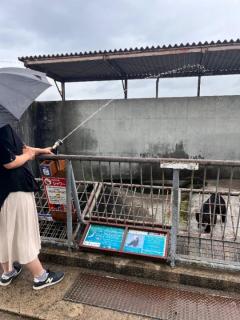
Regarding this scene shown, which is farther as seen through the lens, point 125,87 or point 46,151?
point 125,87

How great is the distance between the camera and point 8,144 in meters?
2.14

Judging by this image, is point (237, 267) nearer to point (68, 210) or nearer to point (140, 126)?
point (68, 210)

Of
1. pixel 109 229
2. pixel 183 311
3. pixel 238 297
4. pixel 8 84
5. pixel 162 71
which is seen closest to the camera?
pixel 8 84

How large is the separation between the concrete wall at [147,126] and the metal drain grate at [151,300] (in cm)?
626

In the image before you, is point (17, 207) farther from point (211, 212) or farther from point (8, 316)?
point (211, 212)

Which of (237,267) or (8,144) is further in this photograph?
(237,267)

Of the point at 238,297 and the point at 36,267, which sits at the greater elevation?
the point at 36,267

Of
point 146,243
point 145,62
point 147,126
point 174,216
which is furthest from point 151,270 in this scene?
point 147,126

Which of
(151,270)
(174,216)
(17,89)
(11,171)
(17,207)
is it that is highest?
(17,89)

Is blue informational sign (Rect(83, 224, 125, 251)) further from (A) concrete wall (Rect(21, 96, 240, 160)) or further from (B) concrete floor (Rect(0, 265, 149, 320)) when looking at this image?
(A) concrete wall (Rect(21, 96, 240, 160))

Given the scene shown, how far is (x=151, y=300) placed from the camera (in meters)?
2.41

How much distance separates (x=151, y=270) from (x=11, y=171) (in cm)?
168

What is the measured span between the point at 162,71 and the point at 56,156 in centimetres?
670

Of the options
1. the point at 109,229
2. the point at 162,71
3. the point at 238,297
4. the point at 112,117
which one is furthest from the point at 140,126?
the point at 238,297
